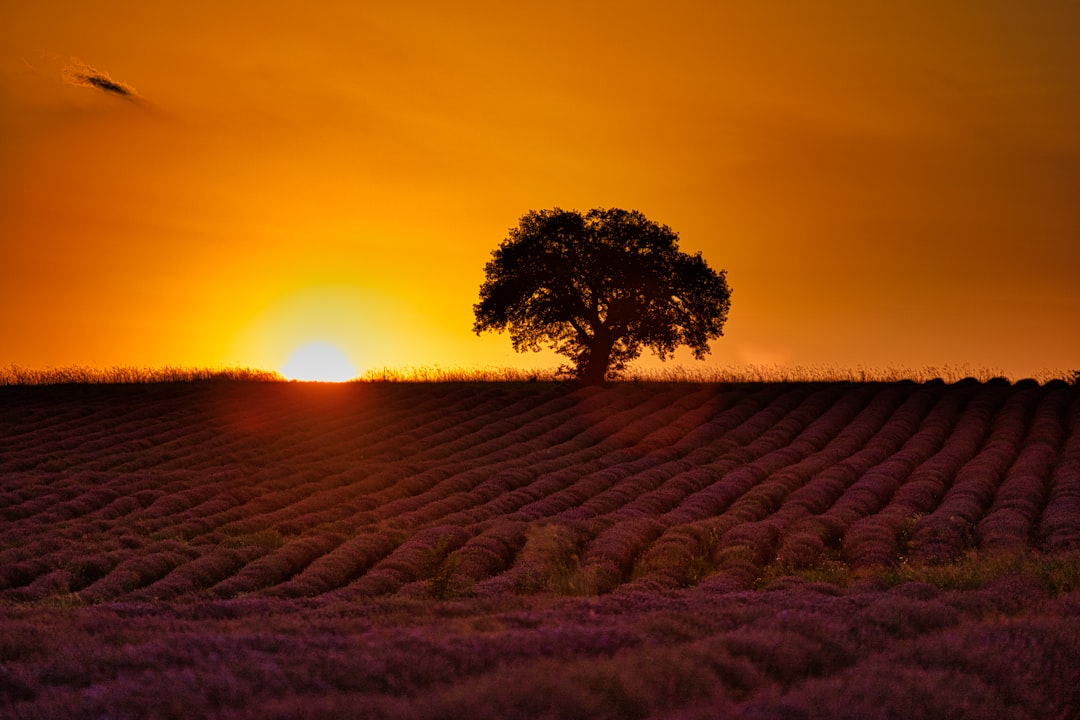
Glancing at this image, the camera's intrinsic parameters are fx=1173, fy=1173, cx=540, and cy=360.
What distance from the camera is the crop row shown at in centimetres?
1969

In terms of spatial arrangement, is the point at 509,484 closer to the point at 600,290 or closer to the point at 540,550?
the point at 540,550

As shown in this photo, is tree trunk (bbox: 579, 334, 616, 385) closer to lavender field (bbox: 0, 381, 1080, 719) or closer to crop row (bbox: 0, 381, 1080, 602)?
lavender field (bbox: 0, 381, 1080, 719)

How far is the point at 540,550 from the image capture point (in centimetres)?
2022

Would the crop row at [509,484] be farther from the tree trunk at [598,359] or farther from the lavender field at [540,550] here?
the tree trunk at [598,359]

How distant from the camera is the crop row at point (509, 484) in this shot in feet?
64.6

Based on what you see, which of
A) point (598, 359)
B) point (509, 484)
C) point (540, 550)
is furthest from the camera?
point (598, 359)

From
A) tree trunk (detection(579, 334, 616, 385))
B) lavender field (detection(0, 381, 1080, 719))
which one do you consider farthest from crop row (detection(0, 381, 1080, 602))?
tree trunk (detection(579, 334, 616, 385))

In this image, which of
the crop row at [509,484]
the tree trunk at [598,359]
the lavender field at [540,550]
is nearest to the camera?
the lavender field at [540,550]

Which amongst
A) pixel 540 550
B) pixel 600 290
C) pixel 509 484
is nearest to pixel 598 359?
pixel 600 290

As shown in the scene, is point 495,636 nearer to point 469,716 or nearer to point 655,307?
point 469,716

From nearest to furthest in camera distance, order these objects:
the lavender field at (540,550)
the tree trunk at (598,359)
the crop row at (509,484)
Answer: the lavender field at (540,550)
the crop row at (509,484)
the tree trunk at (598,359)

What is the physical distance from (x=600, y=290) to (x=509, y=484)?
70.5 ft

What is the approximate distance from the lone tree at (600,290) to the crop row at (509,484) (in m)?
3.43

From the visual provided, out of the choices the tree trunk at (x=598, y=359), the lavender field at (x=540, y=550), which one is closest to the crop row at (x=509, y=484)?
the lavender field at (x=540, y=550)
